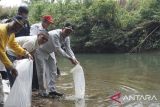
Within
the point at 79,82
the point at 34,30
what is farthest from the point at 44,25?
the point at 79,82

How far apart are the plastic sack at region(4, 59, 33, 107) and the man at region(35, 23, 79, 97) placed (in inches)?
45.4

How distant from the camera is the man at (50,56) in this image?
8.09 metres

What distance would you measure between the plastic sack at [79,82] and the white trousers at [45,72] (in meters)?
0.51

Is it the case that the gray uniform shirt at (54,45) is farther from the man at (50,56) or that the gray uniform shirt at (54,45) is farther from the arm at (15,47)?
the arm at (15,47)

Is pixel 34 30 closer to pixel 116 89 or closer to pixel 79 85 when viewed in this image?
pixel 79 85

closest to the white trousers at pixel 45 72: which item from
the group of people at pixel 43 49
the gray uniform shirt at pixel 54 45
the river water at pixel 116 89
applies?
the group of people at pixel 43 49

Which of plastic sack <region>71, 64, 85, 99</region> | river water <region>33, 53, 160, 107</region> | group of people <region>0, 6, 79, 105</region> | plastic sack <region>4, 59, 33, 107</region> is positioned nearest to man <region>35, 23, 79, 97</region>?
group of people <region>0, 6, 79, 105</region>

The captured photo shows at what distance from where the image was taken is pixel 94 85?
399 inches

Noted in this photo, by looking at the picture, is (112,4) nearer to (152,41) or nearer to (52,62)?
(152,41)

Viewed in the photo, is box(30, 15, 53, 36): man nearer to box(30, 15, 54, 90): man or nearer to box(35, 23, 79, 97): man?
box(30, 15, 54, 90): man

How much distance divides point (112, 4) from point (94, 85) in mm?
13748

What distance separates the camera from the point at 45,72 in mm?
8469

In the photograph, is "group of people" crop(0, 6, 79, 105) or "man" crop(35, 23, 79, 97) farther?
"man" crop(35, 23, 79, 97)

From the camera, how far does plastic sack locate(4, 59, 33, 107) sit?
6.11 metres
